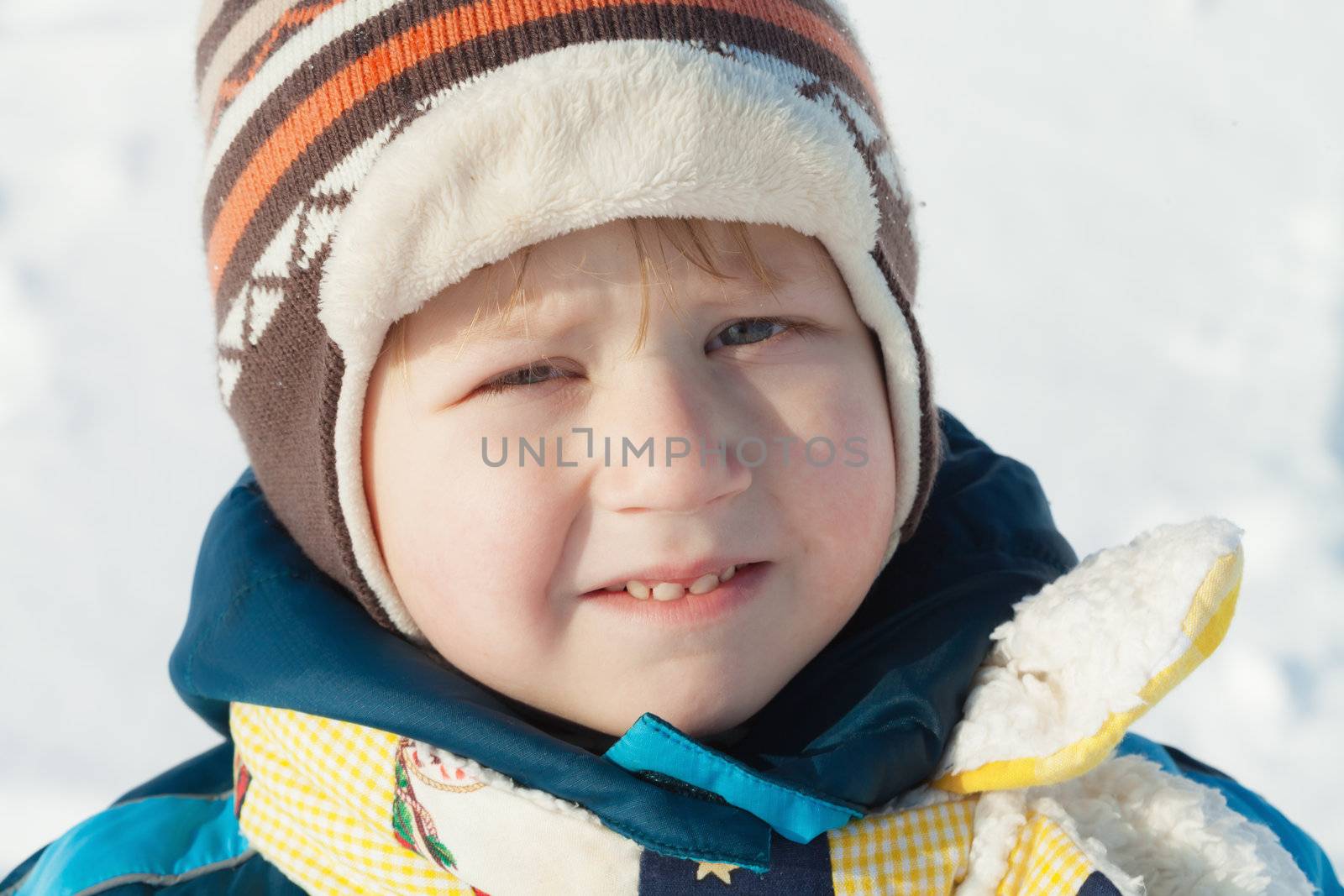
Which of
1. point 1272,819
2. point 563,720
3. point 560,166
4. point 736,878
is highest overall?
point 560,166

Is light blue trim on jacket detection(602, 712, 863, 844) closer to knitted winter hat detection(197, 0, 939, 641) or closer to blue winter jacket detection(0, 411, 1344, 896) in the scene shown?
blue winter jacket detection(0, 411, 1344, 896)

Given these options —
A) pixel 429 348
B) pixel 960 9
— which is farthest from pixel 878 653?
pixel 960 9

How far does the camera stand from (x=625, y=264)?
95cm

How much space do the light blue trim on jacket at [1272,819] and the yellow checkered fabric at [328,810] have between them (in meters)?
0.77

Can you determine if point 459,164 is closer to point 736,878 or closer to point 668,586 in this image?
point 668,586

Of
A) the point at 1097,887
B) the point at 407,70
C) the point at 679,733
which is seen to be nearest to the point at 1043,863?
the point at 1097,887

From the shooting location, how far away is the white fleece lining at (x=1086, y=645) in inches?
37.7

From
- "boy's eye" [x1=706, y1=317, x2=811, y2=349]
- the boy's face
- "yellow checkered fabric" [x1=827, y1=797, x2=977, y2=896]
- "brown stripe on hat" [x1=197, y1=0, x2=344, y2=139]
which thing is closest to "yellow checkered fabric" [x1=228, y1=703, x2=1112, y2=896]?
"yellow checkered fabric" [x1=827, y1=797, x2=977, y2=896]

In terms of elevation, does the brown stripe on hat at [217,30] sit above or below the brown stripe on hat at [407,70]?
above

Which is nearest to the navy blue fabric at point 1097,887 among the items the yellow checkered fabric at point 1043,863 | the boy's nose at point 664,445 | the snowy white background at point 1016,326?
the yellow checkered fabric at point 1043,863

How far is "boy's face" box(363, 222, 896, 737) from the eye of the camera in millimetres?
948

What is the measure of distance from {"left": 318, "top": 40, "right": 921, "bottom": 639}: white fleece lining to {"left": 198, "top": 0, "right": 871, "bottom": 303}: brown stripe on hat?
23mm

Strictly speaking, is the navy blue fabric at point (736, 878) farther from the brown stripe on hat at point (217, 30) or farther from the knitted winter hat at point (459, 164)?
the brown stripe on hat at point (217, 30)

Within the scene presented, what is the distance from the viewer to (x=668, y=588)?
0.98m
